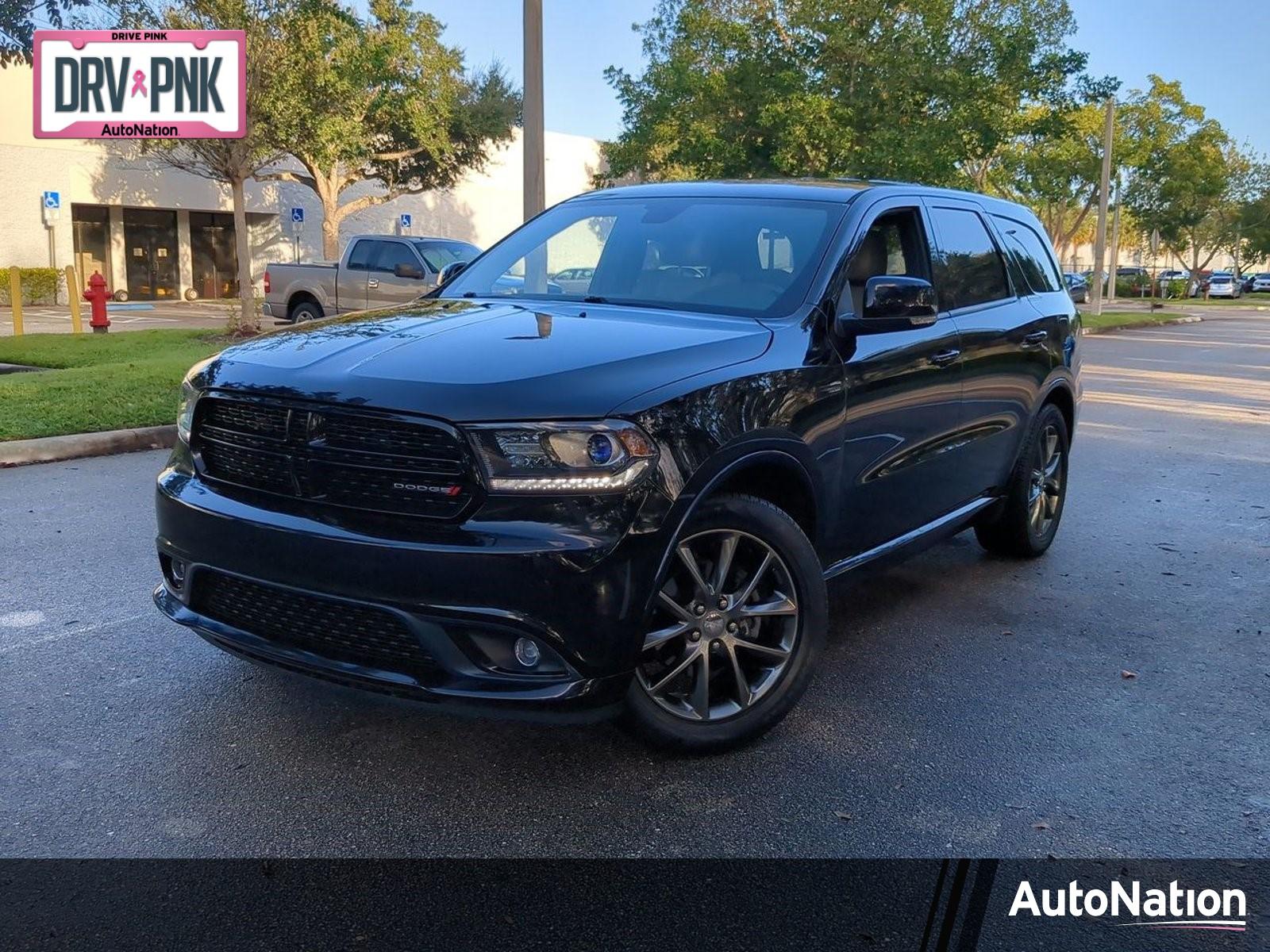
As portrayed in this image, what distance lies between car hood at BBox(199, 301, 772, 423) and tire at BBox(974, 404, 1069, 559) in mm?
2488

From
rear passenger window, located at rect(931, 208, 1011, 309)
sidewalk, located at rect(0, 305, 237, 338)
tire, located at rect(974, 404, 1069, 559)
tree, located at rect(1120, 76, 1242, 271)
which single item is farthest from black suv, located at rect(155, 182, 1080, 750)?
tree, located at rect(1120, 76, 1242, 271)

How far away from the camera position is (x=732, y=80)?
77.4ft

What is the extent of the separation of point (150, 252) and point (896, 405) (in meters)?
35.5

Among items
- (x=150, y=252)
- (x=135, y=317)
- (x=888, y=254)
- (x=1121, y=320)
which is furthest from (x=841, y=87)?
(x=150, y=252)

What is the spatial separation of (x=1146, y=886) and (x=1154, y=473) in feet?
21.3

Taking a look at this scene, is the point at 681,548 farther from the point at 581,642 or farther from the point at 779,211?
the point at 779,211

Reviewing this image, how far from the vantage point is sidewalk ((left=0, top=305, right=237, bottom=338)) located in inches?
898

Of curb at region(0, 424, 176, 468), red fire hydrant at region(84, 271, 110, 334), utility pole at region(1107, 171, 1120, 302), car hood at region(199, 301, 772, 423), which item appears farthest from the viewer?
utility pole at region(1107, 171, 1120, 302)

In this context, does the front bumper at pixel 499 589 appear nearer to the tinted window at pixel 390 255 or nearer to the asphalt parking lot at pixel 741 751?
the asphalt parking lot at pixel 741 751

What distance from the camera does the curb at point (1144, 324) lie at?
94.0 feet

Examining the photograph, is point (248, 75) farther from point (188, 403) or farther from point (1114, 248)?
point (1114, 248)

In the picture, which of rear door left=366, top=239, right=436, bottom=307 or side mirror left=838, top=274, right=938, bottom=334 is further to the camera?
rear door left=366, top=239, right=436, bottom=307

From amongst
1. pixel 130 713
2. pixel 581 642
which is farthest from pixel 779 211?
pixel 130 713

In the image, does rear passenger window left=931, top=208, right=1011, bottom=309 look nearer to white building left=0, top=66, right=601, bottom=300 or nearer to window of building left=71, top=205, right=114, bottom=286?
white building left=0, top=66, right=601, bottom=300
